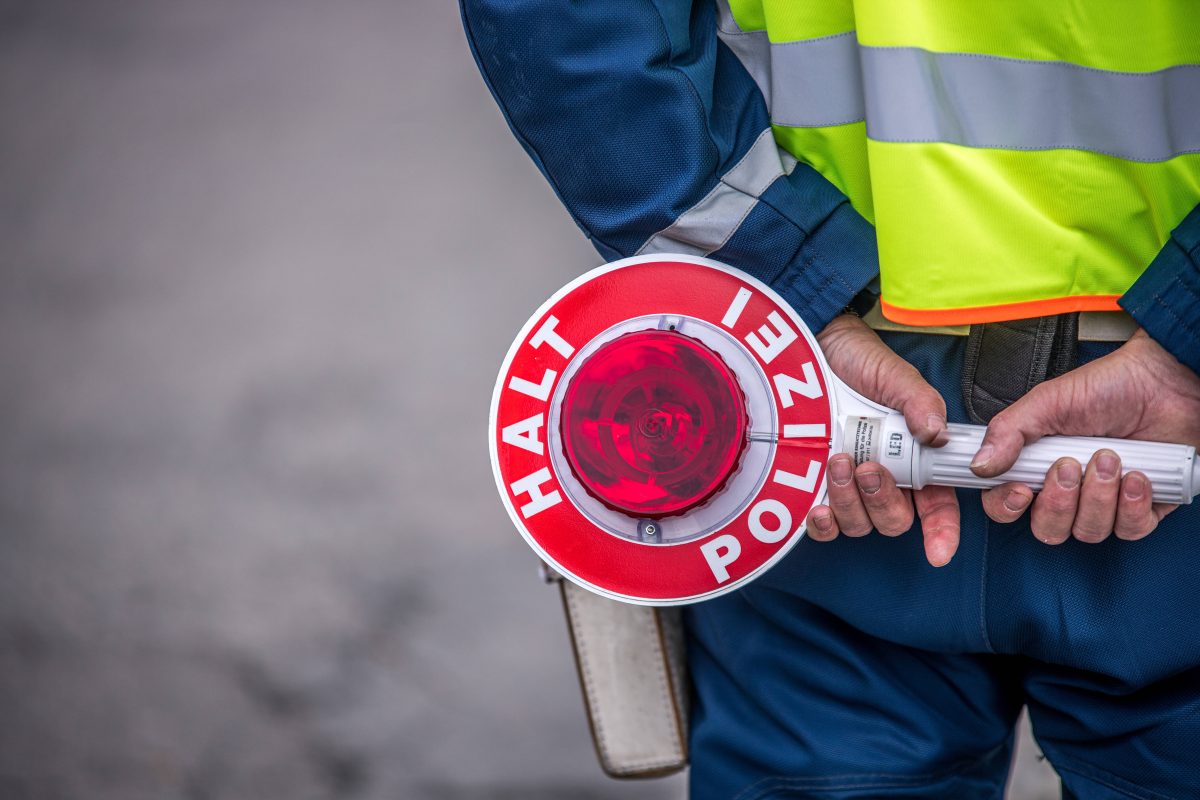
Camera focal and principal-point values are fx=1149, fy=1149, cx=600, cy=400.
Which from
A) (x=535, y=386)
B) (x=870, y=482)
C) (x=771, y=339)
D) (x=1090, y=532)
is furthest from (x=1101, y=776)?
(x=535, y=386)

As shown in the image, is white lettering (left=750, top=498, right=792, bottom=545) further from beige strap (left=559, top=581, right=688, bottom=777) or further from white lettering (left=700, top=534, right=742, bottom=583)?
beige strap (left=559, top=581, right=688, bottom=777)

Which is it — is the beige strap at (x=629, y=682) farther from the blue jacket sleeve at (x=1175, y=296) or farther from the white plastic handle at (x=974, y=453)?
the blue jacket sleeve at (x=1175, y=296)

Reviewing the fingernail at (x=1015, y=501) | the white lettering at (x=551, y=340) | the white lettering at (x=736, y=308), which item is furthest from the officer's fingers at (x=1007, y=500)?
the white lettering at (x=551, y=340)

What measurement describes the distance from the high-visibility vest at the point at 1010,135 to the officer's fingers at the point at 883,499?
0.13 meters

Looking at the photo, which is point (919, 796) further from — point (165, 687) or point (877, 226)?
point (165, 687)

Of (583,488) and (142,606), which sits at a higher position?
(583,488)

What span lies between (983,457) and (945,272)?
0.14 meters

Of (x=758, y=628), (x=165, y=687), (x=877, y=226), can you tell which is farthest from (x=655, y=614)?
(x=165, y=687)

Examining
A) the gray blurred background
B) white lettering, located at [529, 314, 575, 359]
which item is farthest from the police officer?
the gray blurred background

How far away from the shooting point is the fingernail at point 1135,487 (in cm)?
79

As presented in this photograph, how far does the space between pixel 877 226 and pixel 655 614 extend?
43cm

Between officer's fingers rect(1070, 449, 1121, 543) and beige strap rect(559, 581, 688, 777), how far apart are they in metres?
0.40

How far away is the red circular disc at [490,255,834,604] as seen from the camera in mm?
873

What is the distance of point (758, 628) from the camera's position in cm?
108
